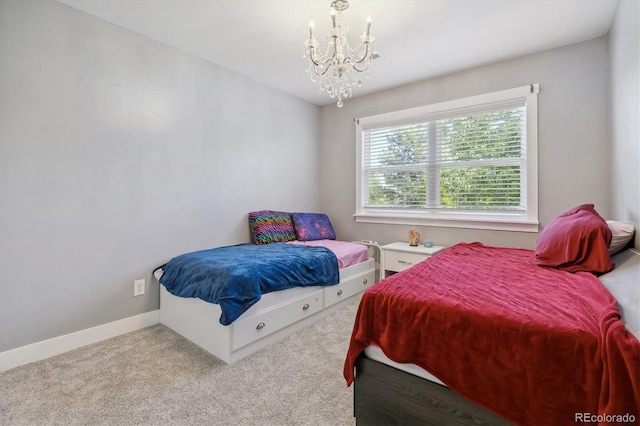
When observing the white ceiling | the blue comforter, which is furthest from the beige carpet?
the white ceiling

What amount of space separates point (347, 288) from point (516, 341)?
6.66 feet

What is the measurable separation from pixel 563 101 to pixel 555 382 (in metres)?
2.66

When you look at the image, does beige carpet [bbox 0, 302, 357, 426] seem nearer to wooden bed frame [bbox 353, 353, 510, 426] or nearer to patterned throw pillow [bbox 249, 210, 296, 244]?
wooden bed frame [bbox 353, 353, 510, 426]

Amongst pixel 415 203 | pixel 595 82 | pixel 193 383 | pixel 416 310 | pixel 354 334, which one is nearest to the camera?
pixel 416 310

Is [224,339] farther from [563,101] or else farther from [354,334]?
[563,101]

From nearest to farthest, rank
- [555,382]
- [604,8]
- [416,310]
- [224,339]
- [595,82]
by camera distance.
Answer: [555,382], [416,310], [224,339], [604,8], [595,82]

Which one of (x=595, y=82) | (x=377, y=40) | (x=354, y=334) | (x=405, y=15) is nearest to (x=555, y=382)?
(x=354, y=334)

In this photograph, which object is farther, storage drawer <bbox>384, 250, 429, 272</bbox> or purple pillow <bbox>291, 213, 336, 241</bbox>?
purple pillow <bbox>291, 213, 336, 241</bbox>

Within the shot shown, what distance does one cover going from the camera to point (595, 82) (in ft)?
8.01

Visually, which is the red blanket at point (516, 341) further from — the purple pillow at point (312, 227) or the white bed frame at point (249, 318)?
the purple pillow at point (312, 227)

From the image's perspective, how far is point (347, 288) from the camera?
294cm

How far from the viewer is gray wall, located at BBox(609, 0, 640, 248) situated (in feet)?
5.24

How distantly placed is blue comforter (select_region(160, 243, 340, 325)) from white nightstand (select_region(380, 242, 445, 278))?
27.8 inches

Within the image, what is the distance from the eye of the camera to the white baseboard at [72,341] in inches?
73.3
